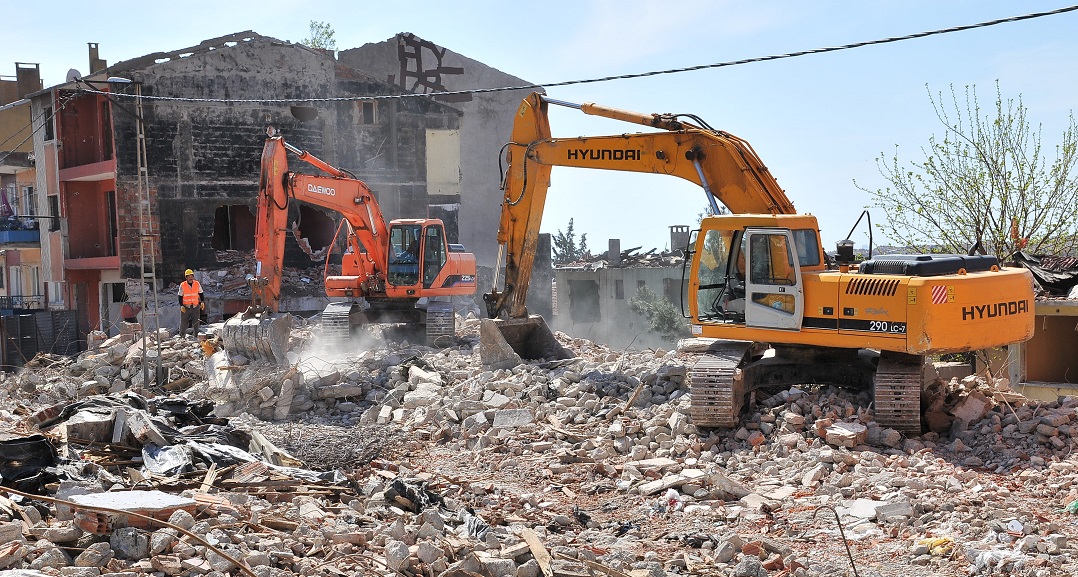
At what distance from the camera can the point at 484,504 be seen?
9180 millimetres

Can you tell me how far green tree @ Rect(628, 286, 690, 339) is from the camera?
3453 cm

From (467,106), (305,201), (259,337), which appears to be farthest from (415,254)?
(467,106)

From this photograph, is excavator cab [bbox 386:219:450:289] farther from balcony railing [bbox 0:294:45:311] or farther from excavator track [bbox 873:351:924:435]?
balcony railing [bbox 0:294:45:311]

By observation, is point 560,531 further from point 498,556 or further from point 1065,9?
point 1065,9

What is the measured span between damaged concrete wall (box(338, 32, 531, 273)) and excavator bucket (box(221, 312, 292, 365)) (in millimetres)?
18882

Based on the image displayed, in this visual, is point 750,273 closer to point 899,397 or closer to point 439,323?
point 899,397

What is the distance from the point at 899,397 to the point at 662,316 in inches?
961

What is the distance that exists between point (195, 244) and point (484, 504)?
21465mm

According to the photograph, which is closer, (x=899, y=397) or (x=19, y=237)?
(x=899, y=397)

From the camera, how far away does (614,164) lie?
1386 centimetres

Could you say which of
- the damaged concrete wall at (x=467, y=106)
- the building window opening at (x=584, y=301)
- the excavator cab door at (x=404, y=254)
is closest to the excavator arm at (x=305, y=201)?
the excavator cab door at (x=404, y=254)

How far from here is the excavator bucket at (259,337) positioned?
15.1 meters

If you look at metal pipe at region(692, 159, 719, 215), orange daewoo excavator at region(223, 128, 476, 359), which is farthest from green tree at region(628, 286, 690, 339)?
metal pipe at region(692, 159, 719, 215)

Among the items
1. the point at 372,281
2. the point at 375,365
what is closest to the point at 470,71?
the point at 372,281
